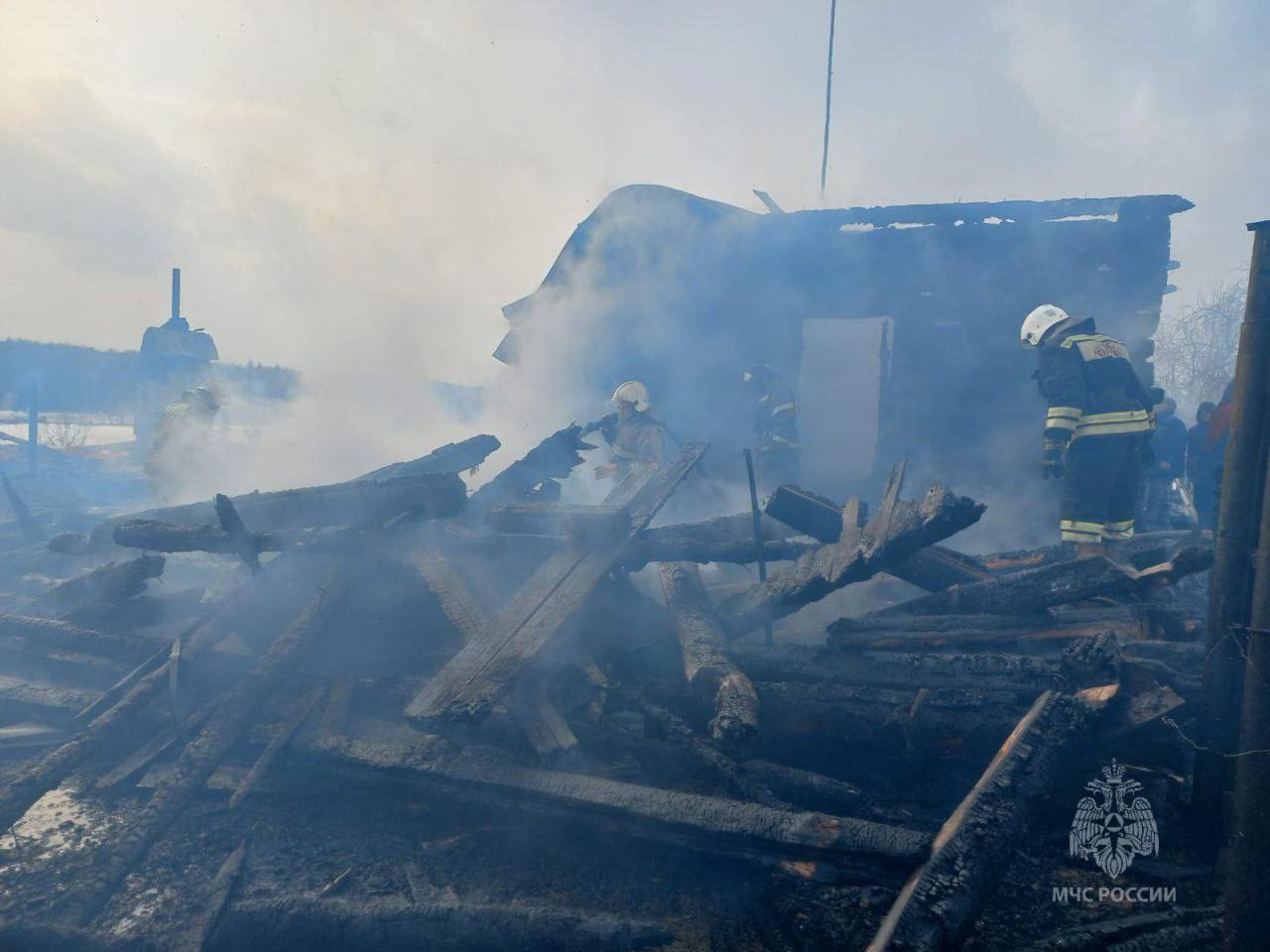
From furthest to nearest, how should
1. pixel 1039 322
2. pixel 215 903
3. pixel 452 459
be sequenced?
pixel 452 459
pixel 1039 322
pixel 215 903

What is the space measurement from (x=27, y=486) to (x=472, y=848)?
51.6ft

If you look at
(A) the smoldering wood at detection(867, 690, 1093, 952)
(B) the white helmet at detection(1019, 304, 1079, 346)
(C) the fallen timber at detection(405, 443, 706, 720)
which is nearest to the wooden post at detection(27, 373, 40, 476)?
(C) the fallen timber at detection(405, 443, 706, 720)

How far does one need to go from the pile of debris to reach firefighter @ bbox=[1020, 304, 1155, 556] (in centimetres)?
91

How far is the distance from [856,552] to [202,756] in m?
3.64

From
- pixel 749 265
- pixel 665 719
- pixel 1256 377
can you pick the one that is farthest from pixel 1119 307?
pixel 665 719

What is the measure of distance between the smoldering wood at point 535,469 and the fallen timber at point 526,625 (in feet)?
5.65

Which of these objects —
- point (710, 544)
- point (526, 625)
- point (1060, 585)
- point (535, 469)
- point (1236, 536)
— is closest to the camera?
point (1236, 536)

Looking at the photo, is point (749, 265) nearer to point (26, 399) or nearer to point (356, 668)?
point (356, 668)

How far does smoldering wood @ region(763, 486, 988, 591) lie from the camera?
504 centimetres

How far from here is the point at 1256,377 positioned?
8.04ft

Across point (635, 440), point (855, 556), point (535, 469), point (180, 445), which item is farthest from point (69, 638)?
point (180, 445)

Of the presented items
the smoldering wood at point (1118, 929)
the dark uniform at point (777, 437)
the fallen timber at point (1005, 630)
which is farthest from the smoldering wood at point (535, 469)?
the smoldering wood at point (1118, 929)

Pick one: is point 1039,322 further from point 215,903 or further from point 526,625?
point 215,903

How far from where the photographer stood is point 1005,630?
4.07 metres
